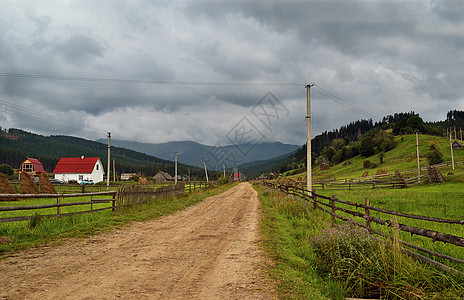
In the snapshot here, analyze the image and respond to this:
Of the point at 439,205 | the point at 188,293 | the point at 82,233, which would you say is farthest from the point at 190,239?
the point at 439,205

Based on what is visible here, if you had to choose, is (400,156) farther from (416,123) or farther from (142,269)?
(142,269)

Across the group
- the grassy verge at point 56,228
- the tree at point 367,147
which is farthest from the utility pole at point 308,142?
the tree at point 367,147

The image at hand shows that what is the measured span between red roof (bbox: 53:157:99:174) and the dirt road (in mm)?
77829

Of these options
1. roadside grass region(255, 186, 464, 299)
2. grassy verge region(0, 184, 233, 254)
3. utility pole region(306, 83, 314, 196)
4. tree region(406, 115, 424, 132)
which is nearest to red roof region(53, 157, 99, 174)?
grassy verge region(0, 184, 233, 254)

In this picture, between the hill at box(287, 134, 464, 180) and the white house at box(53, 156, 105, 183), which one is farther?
the white house at box(53, 156, 105, 183)

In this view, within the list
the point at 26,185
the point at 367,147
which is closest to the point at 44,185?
the point at 26,185

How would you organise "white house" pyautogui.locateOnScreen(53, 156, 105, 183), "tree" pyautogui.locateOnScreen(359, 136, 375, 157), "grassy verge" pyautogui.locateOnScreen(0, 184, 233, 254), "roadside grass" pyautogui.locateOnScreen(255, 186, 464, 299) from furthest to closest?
"tree" pyautogui.locateOnScreen(359, 136, 375, 157), "white house" pyautogui.locateOnScreen(53, 156, 105, 183), "grassy verge" pyautogui.locateOnScreen(0, 184, 233, 254), "roadside grass" pyautogui.locateOnScreen(255, 186, 464, 299)

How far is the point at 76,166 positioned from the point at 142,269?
84855 mm

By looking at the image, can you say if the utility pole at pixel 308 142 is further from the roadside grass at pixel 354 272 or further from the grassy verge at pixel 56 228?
the roadside grass at pixel 354 272

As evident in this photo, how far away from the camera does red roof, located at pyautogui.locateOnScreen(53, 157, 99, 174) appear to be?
256ft

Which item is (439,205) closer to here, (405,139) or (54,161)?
(405,139)

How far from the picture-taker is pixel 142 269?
597 centimetres

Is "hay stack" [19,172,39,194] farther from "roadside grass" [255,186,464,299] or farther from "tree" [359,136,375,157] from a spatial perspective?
"tree" [359,136,375,157]

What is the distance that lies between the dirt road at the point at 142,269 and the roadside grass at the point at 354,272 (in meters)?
0.64
